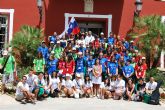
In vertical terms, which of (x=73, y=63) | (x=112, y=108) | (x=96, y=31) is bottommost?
(x=112, y=108)

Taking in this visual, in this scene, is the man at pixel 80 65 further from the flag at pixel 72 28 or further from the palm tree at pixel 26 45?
the flag at pixel 72 28

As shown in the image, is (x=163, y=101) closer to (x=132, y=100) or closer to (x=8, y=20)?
(x=132, y=100)

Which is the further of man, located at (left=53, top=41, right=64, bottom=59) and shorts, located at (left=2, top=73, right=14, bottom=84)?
man, located at (left=53, top=41, right=64, bottom=59)

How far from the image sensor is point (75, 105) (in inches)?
631

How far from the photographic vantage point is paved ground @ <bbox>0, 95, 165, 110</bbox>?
15.3 metres

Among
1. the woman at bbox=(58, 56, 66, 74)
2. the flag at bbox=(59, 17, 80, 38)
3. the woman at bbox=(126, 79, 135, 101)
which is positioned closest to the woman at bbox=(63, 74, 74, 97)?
the woman at bbox=(58, 56, 66, 74)

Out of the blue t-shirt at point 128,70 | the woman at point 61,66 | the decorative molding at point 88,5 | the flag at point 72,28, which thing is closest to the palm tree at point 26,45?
the flag at point 72,28

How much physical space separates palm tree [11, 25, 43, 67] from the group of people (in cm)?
97

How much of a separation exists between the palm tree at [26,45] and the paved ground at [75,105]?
156 inches

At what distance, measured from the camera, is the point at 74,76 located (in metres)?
18.4

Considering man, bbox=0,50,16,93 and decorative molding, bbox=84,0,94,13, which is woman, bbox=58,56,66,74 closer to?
man, bbox=0,50,16,93

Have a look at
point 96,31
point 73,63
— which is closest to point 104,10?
point 96,31

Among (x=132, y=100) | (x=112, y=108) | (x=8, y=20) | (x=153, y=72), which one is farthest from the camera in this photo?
(x=8, y=20)

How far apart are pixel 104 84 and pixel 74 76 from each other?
1.26 m
